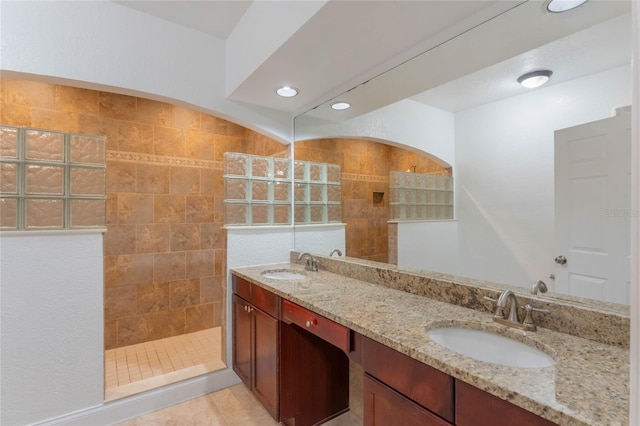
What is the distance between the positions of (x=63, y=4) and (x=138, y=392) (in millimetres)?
2446

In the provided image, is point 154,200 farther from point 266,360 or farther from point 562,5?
point 562,5

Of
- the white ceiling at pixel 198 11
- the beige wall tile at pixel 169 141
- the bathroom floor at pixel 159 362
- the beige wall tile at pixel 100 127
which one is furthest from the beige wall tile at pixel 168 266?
the white ceiling at pixel 198 11

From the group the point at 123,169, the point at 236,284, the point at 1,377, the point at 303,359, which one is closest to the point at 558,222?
the point at 303,359

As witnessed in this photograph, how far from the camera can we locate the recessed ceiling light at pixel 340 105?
7.43 ft

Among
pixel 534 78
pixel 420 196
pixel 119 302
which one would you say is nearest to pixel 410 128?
pixel 420 196

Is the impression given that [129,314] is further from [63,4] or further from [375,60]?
[375,60]

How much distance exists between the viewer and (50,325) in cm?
177

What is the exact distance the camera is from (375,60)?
69.5 inches

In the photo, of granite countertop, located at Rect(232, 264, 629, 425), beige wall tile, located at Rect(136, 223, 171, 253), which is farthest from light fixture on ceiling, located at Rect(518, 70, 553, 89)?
beige wall tile, located at Rect(136, 223, 171, 253)

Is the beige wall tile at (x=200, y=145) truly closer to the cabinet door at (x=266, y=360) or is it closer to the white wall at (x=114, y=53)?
the white wall at (x=114, y=53)

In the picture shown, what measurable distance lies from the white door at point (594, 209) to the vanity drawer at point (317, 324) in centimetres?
89

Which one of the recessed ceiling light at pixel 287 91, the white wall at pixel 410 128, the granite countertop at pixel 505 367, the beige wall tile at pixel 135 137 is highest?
the recessed ceiling light at pixel 287 91

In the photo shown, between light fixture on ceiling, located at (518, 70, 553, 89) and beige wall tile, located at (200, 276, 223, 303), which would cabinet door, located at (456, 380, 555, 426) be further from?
beige wall tile, located at (200, 276, 223, 303)

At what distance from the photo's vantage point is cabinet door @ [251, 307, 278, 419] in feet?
5.82
